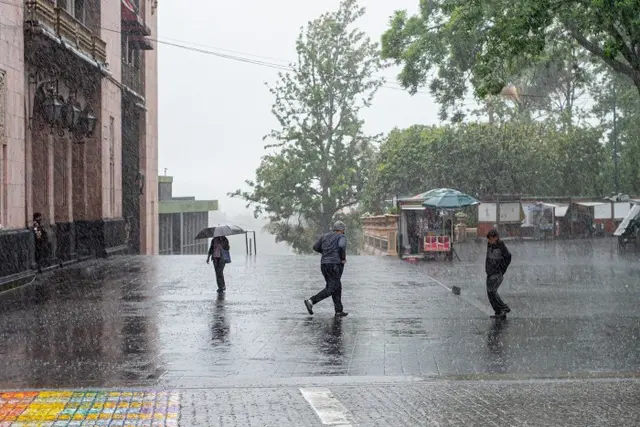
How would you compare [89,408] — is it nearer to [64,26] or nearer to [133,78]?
[64,26]

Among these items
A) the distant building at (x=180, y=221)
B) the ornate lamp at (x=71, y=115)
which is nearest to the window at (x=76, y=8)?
the ornate lamp at (x=71, y=115)

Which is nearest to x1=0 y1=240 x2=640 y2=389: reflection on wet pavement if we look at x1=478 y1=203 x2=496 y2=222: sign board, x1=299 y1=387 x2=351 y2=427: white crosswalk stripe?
x1=299 y1=387 x2=351 y2=427: white crosswalk stripe

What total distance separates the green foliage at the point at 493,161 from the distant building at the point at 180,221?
12236mm

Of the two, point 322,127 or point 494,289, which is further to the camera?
point 322,127

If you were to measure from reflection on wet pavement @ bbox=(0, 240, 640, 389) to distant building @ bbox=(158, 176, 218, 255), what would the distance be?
90.6 feet

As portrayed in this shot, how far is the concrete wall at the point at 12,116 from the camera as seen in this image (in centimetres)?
2238

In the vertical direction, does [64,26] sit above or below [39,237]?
above

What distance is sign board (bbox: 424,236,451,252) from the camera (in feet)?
110

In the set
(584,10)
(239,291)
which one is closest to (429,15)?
(584,10)

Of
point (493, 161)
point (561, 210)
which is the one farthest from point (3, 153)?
point (493, 161)

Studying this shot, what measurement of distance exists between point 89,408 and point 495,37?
17536 mm

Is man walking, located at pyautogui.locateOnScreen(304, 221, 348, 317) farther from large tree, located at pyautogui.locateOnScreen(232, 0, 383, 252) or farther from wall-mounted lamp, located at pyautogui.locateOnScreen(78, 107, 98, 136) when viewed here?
large tree, located at pyautogui.locateOnScreen(232, 0, 383, 252)

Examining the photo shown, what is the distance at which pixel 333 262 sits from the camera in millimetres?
16578

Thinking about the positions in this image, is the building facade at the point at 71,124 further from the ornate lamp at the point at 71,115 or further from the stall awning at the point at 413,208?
the stall awning at the point at 413,208
